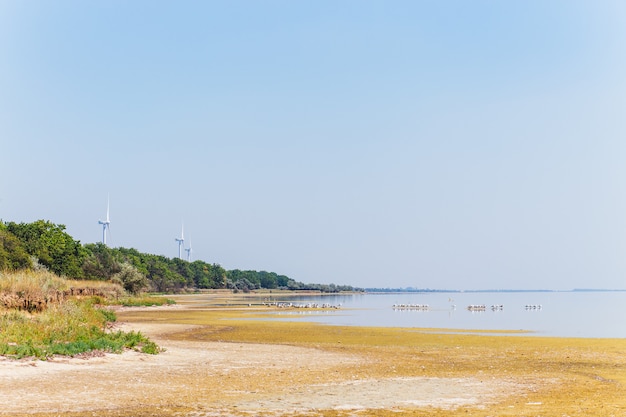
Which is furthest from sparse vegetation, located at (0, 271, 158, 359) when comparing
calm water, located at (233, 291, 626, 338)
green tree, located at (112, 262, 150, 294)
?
green tree, located at (112, 262, 150, 294)

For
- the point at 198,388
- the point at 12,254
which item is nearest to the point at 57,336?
the point at 198,388

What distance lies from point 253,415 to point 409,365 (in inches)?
443

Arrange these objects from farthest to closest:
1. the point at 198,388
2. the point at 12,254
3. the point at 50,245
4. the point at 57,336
Result: the point at 50,245 → the point at 12,254 → the point at 57,336 → the point at 198,388

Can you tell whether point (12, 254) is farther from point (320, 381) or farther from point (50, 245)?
point (320, 381)

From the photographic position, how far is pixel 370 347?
32406 millimetres

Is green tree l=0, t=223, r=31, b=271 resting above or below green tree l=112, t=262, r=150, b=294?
above

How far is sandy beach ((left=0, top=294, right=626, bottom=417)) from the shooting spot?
15320 mm

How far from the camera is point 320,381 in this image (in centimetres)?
1986

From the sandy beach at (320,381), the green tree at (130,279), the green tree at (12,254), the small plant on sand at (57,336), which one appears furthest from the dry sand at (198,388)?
the green tree at (130,279)

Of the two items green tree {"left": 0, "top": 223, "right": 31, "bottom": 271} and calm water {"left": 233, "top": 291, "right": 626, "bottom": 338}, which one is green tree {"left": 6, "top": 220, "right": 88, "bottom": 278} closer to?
green tree {"left": 0, "top": 223, "right": 31, "bottom": 271}

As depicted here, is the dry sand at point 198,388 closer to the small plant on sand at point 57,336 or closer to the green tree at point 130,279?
the small plant on sand at point 57,336

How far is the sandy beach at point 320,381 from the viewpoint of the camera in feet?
50.3

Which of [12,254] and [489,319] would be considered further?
[12,254]

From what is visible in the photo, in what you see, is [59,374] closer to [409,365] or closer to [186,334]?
[409,365]
